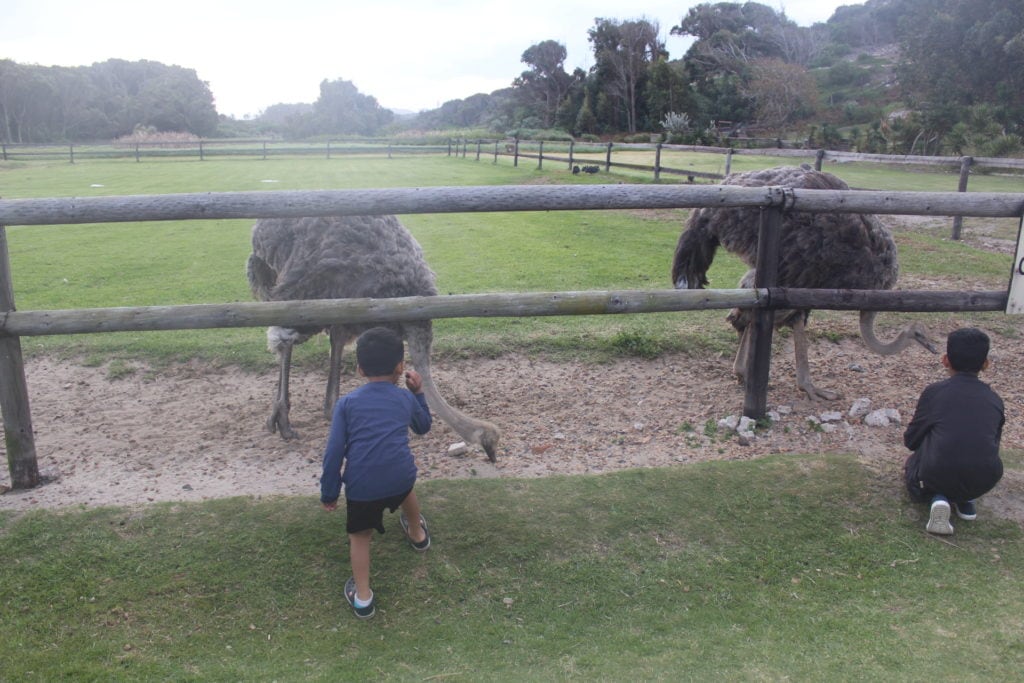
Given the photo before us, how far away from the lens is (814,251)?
18.7 feet

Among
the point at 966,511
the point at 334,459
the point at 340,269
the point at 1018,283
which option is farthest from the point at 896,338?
the point at 334,459

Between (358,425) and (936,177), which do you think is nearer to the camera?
(358,425)

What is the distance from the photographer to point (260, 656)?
305cm

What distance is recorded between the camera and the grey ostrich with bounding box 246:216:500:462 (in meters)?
4.92

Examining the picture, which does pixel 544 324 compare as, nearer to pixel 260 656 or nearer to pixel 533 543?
pixel 533 543

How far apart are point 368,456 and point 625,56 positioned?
55.9 metres

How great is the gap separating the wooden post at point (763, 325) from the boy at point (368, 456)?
245cm

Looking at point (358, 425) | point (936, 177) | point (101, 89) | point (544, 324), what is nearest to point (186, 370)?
point (544, 324)

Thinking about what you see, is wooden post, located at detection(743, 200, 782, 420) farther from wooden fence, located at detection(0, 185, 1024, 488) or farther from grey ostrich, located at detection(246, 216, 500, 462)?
grey ostrich, located at detection(246, 216, 500, 462)

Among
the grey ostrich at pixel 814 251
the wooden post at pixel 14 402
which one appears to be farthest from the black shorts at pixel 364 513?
the grey ostrich at pixel 814 251

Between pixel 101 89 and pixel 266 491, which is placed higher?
pixel 101 89

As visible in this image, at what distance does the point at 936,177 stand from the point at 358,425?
22318 millimetres

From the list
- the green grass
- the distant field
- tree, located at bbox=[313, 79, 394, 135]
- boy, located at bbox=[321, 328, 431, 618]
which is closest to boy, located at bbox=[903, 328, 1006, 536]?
the green grass

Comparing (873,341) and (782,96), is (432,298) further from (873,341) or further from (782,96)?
(782,96)
